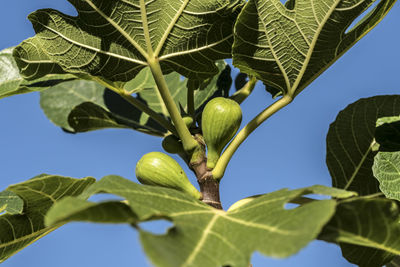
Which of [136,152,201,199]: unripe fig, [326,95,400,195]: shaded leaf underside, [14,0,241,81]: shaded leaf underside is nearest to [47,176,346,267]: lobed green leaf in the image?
[136,152,201,199]: unripe fig

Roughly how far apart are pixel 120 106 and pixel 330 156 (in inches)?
36.7

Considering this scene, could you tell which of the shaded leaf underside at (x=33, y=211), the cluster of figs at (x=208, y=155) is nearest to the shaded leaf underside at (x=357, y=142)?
the cluster of figs at (x=208, y=155)

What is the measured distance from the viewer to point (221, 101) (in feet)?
4.12

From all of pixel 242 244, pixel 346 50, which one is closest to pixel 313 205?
pixel 242 244

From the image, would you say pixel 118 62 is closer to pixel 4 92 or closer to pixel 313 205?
pixel 4 92

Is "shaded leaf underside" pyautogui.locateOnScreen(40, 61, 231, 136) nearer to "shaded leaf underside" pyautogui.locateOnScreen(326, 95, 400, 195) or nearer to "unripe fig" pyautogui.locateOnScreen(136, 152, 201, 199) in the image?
"shaded leaf underside" pyautogui.locateOnScreen(326, 95, 400, 195)

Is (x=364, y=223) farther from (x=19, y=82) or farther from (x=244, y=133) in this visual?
(x=19, y=82)

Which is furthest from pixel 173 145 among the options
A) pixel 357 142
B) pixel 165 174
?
pixel 357 142

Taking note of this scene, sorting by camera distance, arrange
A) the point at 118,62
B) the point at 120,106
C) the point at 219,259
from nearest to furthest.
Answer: the point at 219,259
the point at 118,62
the point at 120,106

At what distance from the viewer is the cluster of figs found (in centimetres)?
119

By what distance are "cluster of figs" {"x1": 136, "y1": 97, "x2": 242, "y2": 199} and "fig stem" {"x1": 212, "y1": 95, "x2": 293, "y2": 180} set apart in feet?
0.06

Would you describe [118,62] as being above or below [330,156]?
above

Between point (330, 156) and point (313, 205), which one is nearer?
point (313, 205)

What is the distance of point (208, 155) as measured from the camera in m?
1.26
